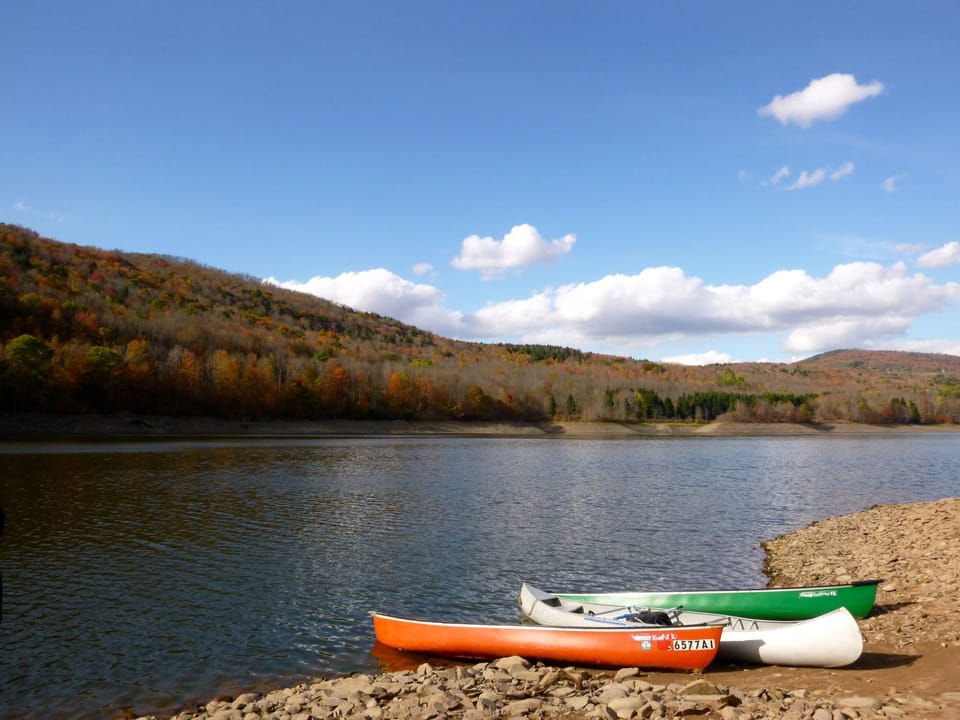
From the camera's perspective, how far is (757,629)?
39.5 feet

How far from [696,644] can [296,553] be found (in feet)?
44.1

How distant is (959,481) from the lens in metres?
42.8

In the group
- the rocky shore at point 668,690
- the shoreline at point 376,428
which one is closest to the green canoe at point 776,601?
the rocky shore at point 668,690

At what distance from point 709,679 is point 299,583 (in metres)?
10.6

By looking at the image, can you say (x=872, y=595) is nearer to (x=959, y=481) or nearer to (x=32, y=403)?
(x=959, y=481)

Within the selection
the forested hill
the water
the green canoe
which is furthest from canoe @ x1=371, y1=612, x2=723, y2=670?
the forested hill

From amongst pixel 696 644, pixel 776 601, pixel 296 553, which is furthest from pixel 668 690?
pixel 296 553

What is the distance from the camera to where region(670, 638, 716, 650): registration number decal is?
11.1 metres

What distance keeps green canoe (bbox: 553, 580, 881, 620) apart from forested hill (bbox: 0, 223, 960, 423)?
78053 mm

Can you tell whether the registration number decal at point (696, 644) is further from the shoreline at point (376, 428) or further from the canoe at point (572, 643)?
the shoreline at point (376, 428)

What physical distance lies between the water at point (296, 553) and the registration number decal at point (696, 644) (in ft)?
15.2

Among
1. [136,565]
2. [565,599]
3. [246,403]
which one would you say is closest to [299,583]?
[136,565]

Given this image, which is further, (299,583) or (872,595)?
(299,583)

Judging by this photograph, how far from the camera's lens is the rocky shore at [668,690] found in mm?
8953
